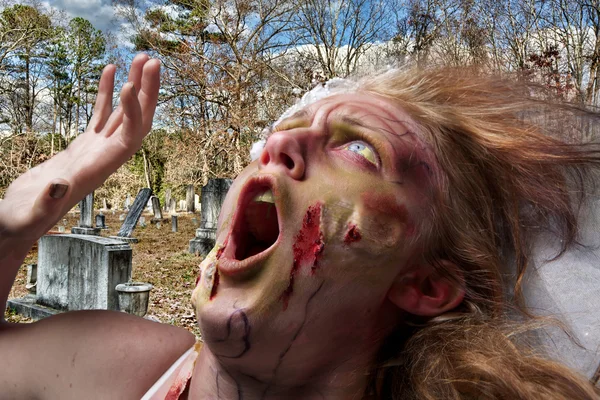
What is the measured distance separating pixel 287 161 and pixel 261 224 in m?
0.18

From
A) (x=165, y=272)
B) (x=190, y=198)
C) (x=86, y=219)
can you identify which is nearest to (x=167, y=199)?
(x=190, y=198)

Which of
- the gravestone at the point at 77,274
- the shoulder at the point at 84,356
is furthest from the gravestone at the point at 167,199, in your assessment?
the shoulder at the point at 84,356

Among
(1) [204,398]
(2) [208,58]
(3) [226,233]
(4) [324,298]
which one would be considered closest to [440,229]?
(4) [324,298]

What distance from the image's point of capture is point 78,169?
4.92ft

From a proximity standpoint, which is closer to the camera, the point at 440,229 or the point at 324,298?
the point at 324,298

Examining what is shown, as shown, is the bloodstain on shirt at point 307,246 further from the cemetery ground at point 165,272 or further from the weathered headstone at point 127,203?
the weathered headstone at point 127,203

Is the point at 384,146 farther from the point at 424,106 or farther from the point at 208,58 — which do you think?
the point at 208,58

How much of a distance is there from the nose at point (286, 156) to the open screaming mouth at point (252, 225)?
0.18ft

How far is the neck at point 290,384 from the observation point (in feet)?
3.58

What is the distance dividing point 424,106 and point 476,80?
0.85 feet

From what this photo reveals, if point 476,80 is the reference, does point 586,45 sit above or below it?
above

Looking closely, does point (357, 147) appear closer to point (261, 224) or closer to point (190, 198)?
point (261, 224)

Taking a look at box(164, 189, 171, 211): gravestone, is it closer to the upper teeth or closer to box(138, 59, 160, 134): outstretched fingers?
box(138, 59, 160, 134): outstretched fingers

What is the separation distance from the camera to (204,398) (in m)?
1.18
